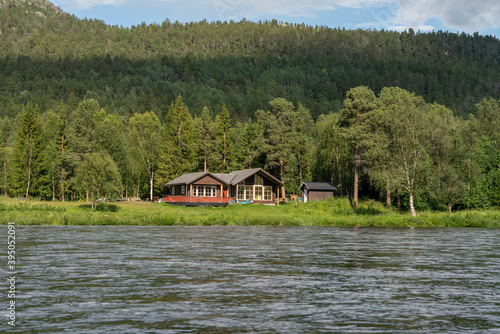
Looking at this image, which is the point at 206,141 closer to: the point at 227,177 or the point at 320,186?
the point at 227,177

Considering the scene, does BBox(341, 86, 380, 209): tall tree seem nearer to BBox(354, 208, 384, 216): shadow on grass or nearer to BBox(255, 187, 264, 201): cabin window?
BBox(354, 208, 384, 216): shadow on grass

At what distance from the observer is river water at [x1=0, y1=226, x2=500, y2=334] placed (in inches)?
476

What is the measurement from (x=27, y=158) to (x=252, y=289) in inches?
3278

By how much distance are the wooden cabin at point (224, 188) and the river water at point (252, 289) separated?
5055 centimetres

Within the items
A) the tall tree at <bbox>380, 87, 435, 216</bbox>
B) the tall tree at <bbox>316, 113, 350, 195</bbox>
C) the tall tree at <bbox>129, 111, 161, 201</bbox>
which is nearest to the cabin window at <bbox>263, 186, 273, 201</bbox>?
the tall tree at <bbox>316, 113, 350, 195</bbox>

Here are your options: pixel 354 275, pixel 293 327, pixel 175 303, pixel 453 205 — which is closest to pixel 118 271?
pixel 175 303

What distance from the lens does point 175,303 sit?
14242 millimetres

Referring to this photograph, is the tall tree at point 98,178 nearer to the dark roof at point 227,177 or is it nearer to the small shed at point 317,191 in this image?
the dark roof at point 227,177

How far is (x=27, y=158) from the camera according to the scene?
297ft

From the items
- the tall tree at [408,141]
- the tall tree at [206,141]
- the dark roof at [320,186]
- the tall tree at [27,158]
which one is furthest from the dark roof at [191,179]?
the tall tree at [408,141]

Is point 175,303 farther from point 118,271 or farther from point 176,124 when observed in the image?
point 176,124

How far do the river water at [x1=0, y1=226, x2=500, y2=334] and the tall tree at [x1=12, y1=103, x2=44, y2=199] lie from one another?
6624 centimetres

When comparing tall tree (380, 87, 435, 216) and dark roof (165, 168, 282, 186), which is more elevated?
tall tree (380, 87, 435, 216)

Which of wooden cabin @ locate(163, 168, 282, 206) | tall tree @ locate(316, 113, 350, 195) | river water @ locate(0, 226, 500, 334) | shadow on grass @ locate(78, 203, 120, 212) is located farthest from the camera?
tall tree @ locate(316, 113, 350, 195)
